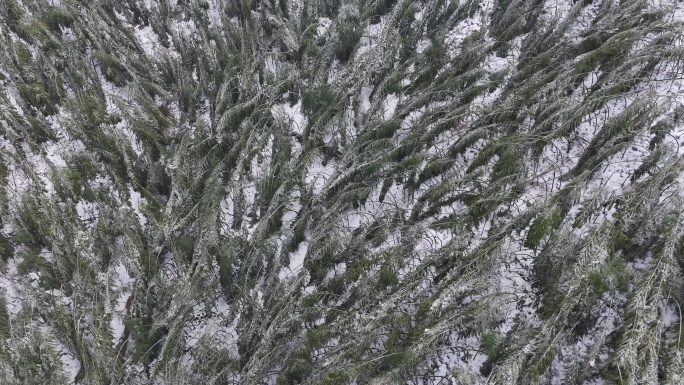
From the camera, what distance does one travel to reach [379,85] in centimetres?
596

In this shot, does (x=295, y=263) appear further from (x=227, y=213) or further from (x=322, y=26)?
(x=322, y=26)

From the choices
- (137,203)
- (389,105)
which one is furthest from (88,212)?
(389,105)

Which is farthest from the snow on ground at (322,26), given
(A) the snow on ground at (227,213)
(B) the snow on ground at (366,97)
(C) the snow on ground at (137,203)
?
(C) the snow on ground at (137,203)

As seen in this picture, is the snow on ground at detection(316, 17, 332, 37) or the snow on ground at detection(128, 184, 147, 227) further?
the snow on ground at detection(316, 17, 332, 37)

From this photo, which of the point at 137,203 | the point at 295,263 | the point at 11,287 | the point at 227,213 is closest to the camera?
the point at 11,287

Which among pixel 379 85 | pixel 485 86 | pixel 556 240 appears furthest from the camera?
pixel 379 85

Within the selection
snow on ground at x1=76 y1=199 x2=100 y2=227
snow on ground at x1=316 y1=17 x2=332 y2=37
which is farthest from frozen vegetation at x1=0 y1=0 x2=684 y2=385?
snow on ground at x1=316 y1=17 x2=332 y2=37

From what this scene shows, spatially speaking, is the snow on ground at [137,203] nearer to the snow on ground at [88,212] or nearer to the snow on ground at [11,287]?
the snow on ground at [88,212]

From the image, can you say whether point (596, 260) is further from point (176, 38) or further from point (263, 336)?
point (176, 38)

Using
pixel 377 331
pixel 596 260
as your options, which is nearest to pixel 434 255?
pixel 377 331

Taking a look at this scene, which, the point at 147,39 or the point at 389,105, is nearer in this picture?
the point at 389,105

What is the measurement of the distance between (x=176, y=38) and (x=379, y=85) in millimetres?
3743

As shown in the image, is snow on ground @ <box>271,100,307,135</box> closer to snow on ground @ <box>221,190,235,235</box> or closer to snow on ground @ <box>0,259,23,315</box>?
snow on ground @ <box>221,190,235,235</box>

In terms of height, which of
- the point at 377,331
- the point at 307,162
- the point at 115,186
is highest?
the point at 115,186
